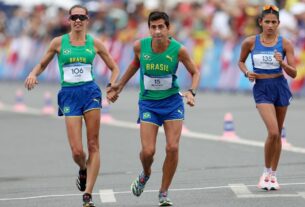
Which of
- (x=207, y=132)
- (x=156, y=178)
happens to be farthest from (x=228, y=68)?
(x=156, y=178)

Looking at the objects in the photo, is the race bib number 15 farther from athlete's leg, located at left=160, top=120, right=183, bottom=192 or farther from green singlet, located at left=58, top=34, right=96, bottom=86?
green singlet, located at left=58, top=34, right=96, bottom=86

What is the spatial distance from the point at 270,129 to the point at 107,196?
1.90 meters

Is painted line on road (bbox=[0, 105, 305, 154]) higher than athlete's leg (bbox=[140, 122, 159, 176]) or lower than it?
lower

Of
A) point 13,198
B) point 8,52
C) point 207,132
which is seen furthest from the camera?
point 8,52

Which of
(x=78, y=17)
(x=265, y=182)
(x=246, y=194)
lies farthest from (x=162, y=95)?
(x=265, y=182)

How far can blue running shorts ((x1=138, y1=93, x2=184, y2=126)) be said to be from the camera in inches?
471

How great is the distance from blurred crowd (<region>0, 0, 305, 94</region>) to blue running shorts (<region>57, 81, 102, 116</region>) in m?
10.2

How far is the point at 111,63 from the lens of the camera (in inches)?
488

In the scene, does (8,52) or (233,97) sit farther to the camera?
(8,52)

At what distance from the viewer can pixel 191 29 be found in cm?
2952

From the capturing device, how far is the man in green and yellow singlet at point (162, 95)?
1184cm

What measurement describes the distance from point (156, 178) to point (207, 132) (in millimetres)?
5759

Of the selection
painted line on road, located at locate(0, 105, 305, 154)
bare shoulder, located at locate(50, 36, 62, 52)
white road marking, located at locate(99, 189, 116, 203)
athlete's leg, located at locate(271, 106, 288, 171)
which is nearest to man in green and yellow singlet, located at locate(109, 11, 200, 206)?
white road marking, located at locate(99, 189, 116, 203)

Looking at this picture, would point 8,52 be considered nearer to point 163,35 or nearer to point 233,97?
point 233,97
